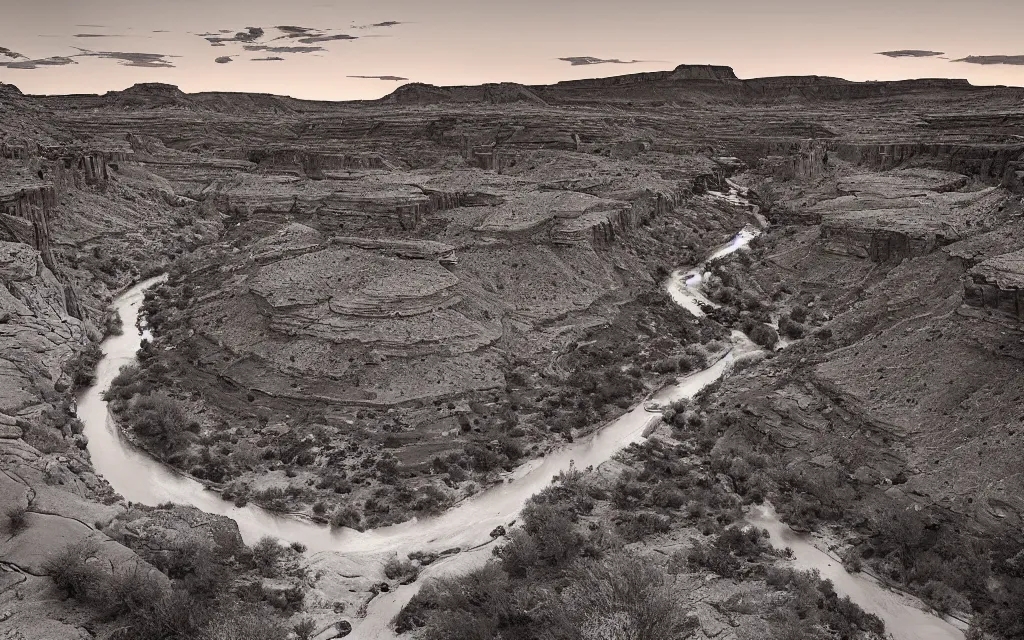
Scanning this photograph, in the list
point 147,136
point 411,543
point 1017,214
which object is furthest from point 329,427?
point 147,136

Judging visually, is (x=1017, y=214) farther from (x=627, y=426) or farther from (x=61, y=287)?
(x=61, y=287)

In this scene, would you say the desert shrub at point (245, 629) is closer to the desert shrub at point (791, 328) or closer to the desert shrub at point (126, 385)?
the desert shrub at point (126, 385)

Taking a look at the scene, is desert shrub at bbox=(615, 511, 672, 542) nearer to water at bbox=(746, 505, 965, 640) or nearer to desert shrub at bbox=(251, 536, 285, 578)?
water at bbox=(746, 505, 965, 640)

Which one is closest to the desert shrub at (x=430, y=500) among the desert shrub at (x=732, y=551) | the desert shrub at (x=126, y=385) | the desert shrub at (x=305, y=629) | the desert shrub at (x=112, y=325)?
the desert shrub at (x=305, y=629)

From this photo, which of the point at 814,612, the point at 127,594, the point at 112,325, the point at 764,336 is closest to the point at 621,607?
the point at 814,612

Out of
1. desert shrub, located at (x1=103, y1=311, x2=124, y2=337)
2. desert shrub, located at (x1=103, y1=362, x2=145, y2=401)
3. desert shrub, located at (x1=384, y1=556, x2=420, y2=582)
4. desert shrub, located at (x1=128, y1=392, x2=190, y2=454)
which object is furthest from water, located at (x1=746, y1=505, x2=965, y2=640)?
desert shrub, located at (x1=103, y1=311, x2=124, y2=337)

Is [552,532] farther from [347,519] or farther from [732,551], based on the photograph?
[347,519]
